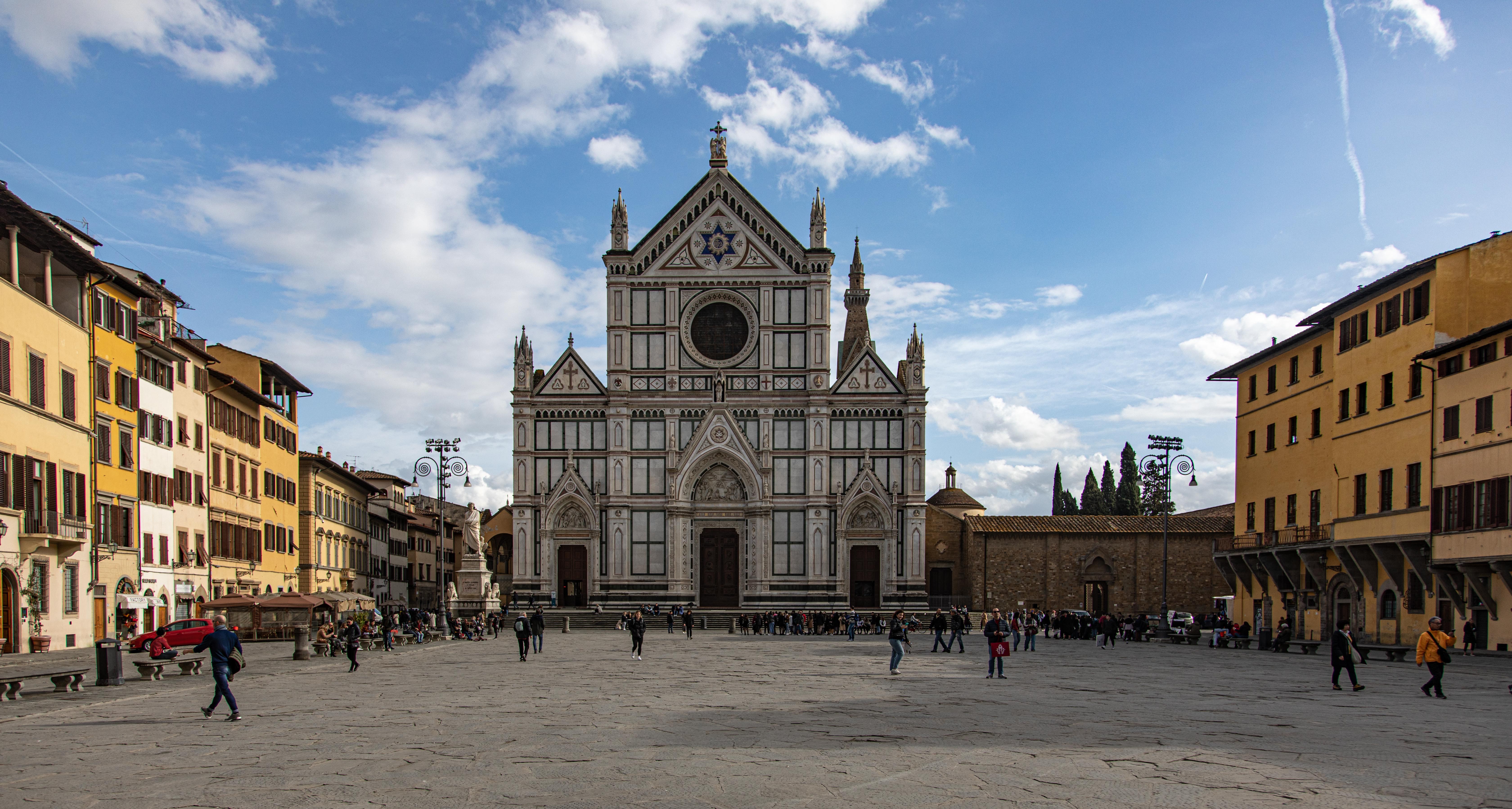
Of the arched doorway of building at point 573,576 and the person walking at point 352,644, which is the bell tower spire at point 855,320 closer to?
the arched doorway of building at point 573,576

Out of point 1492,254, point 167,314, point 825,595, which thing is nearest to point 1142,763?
point 1492,254

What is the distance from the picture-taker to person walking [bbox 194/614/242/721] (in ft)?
54.4

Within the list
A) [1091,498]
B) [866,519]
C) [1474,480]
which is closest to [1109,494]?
[1091,498]

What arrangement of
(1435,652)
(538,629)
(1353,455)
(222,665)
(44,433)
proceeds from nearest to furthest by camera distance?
(222,665) < (1435,652) < (44,433) < (538,629) < (1353,455)

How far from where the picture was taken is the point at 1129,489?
87125 mm

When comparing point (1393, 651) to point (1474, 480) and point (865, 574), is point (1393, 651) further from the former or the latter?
point (865, 574)

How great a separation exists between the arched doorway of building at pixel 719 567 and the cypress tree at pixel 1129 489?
120 feet

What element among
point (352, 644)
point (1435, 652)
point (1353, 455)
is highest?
point (1353, 455)

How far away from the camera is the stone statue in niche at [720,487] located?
6184cm

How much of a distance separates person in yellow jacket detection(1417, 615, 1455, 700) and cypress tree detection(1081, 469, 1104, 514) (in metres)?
70.6

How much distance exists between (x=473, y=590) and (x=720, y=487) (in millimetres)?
13632

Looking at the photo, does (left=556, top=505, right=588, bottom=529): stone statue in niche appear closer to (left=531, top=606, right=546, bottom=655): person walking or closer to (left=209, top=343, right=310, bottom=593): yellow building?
(left=209, top=343, right=310, bottom=593): yellow building

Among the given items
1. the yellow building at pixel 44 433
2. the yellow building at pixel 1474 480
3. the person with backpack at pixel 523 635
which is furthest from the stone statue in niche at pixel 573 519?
the yellow building at pixel 1474 480

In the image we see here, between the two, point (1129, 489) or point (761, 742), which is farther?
point (1129, 489)
